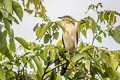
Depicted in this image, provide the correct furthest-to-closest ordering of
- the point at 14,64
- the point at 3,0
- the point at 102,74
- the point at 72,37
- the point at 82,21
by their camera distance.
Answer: the point at 72,37 → the point at 82,21 → the point at 14,64 → the point at 102,74 → the point at 3,0

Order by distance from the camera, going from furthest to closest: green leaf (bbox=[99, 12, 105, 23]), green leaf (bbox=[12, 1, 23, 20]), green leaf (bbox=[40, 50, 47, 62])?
green leaf (bbox=[99, 12, 105, 23]) < green leaf (bbox=[40, 50, 47, 62]) < green leaf (bbox=[12, 1, 23, 20])

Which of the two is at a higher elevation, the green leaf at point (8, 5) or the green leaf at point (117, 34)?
the green leaf at point (8, 5)

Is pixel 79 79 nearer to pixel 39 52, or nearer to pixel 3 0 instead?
pixel 39 52

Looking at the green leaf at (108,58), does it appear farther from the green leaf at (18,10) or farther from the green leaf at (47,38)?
the green leaf at (47,38)

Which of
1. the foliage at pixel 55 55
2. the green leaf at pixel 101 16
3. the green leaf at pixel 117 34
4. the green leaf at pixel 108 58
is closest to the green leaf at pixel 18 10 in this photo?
the foliage at pixel 55 55

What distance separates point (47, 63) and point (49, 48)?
184mm

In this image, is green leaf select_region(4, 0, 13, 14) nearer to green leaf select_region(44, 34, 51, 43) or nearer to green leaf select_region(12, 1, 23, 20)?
green leaf select_region(12, 1, 23, 20)

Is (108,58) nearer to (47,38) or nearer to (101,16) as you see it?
(101,16)

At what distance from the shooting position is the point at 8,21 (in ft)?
4.10

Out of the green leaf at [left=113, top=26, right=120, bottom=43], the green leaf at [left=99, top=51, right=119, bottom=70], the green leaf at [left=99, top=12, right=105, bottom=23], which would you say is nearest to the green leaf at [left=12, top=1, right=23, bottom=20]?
the green leaf at [left=99, top=51, right=119, bottom=70]

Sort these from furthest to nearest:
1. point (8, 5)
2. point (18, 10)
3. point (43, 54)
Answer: point (43, 54)
point (18, 10)
point (8, 5)

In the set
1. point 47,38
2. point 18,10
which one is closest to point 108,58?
point 18,10

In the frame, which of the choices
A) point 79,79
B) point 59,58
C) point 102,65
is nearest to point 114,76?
point 102,65

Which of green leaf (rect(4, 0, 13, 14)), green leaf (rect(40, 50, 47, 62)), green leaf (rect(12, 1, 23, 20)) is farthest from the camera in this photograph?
green leaf (rect(40, 50, 47, 62))
